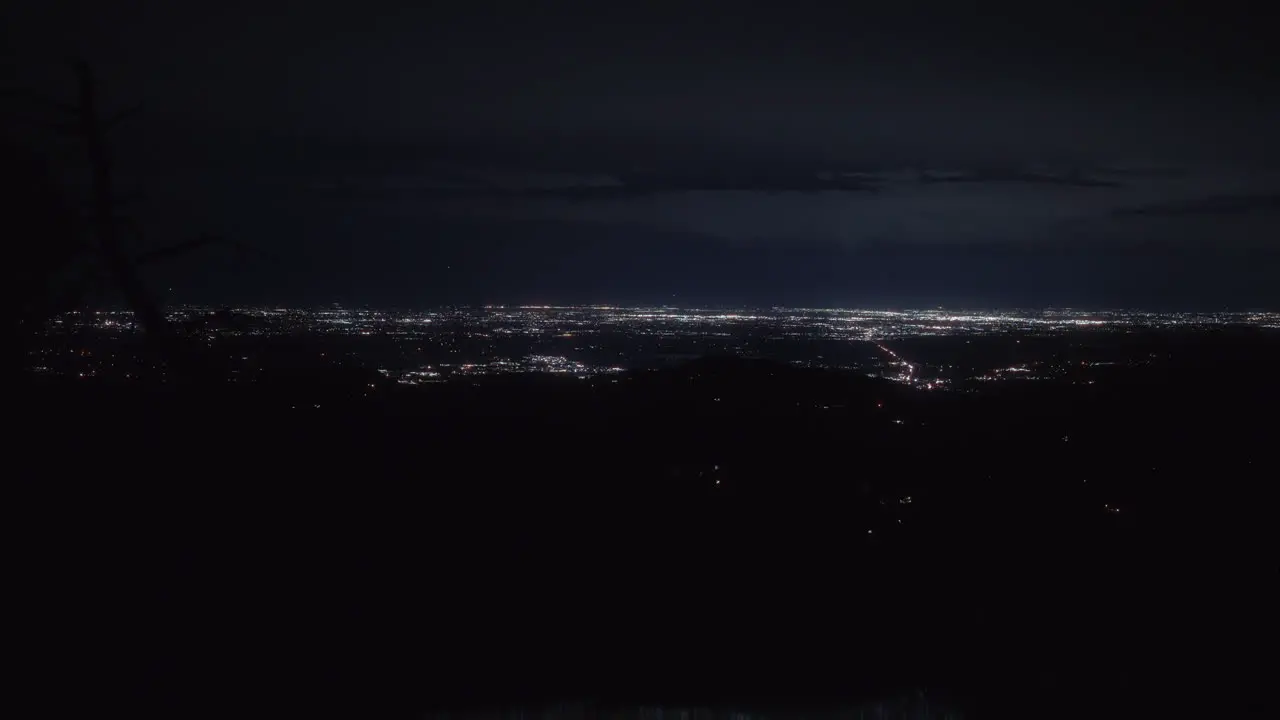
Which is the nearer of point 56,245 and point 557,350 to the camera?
point 56,245

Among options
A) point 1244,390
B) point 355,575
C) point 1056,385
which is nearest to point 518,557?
A: point 355,575

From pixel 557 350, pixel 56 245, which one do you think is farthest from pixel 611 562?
pixel 557 350

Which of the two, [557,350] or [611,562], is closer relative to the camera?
[611,562]

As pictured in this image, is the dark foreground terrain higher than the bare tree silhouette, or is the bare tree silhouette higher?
the bare tree silhouette

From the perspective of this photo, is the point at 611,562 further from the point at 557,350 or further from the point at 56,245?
the point at 557,350

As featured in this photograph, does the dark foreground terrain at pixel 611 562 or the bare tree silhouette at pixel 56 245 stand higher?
the bare tree silhouette at pixel 56 245

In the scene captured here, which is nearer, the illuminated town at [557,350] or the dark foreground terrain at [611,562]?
the dark foreground terrain at [611,562]

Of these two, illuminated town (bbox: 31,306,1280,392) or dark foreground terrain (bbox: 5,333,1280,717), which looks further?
illuminated town (bbox: 31,306,1280,392)

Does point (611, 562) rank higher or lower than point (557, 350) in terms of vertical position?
higher
